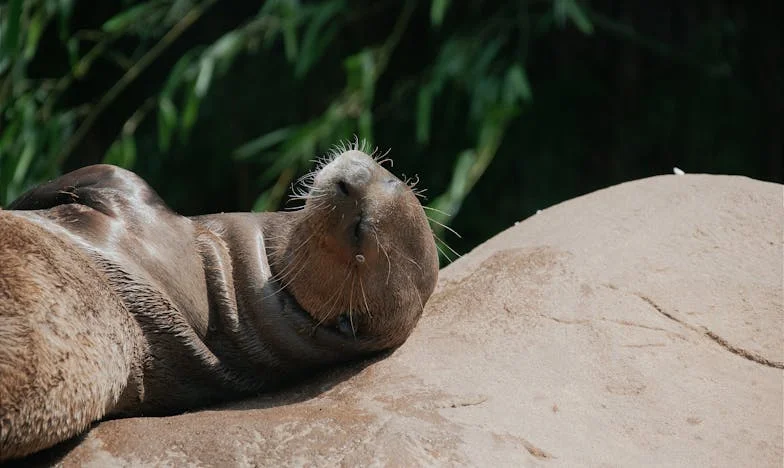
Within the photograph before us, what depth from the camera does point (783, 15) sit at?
5676 mm

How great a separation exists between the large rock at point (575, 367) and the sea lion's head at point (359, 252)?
0.11 meters

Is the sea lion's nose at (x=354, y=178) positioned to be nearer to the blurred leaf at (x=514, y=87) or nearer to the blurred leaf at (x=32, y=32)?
the blurred leaf at (x=514, y=87)

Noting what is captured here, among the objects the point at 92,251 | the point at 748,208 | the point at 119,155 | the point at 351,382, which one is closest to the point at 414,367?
the point at 351,382

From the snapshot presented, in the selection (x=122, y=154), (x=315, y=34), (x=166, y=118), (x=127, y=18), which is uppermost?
(x=127, y=18)

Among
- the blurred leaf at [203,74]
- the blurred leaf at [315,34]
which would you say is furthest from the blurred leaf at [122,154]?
the blurred leaf at [315,34]

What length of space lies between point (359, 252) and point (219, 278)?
0.35 meters

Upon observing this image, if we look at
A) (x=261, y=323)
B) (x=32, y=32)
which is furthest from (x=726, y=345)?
(x=32, y=32)

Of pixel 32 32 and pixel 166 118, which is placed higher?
pixel 32 32

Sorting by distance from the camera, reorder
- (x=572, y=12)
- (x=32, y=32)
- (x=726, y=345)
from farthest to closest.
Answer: (x=32, y=32)
(x=572, y=12)
(x=726, y=345)

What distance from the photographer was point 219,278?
2.61 metres

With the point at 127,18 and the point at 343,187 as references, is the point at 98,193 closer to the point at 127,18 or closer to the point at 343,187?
the point at 343,187

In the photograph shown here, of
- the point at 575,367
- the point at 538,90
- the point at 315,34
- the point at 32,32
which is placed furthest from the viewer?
the point at 538,90

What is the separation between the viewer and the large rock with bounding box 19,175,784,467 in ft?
6.77

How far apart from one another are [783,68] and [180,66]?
2.95m
